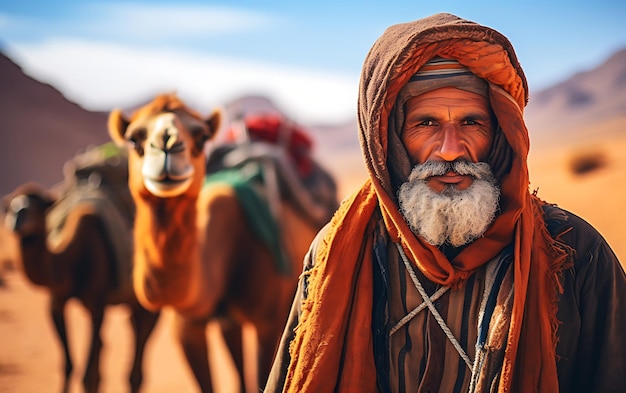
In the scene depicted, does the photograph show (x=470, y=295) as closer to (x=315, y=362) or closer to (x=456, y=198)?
(x=456, y=198)

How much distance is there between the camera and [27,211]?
6.63 metres

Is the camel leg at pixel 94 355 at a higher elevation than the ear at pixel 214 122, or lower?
lower

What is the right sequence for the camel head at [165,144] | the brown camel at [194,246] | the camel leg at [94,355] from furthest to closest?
the camel leg at [94,355] → the brown camel at [194,246] → the camel head at [165,144]

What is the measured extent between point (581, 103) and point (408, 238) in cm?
7093

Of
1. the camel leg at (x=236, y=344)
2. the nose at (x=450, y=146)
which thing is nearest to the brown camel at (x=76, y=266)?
the camel leg at (x=236, y=344)

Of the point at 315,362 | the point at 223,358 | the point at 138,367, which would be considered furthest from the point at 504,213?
the point at 223,358

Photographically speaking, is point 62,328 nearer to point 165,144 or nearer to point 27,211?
point 27,211

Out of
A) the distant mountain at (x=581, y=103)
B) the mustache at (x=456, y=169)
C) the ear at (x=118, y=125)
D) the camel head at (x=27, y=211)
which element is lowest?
the mustache at (x=456, y=169)

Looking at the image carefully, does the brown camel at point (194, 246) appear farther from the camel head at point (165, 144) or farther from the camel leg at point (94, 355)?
the camel leg at point (94, 355)

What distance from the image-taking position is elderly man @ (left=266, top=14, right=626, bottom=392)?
2217mm

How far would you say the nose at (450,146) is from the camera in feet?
7.84

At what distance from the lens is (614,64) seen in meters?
75.4

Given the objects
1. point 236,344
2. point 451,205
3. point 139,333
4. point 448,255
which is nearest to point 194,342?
point 236,344

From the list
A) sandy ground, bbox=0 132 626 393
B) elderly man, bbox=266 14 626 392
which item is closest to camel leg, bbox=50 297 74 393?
sandy ground, bbox=0 132 626 393
